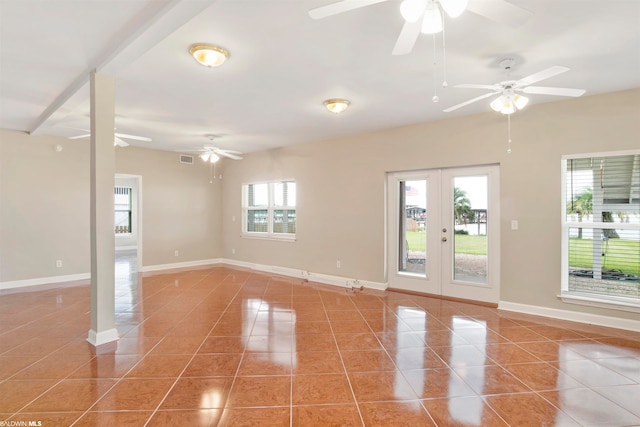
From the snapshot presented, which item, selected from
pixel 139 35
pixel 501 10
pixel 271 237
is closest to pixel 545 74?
pixel 501 10

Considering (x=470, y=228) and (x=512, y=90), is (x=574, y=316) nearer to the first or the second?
(x=470, y=228)

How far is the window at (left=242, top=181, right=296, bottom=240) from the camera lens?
6.59 metres

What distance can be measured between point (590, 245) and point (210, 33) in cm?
460

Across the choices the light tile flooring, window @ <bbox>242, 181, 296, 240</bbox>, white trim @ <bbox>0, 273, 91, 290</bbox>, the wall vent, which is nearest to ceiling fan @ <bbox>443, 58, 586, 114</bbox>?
the light tile flooring

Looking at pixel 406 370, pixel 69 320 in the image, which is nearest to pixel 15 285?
pixel 69 320

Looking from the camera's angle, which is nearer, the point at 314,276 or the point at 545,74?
the point at 545,74

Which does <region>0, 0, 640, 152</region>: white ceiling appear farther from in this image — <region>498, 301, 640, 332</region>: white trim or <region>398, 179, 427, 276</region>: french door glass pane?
Result: <region>498, 301, 640, 332</region>: white trim

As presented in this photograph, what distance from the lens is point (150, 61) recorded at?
2805 mm

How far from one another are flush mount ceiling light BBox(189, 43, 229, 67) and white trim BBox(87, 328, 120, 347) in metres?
2.67

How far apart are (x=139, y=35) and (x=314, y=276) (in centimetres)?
461

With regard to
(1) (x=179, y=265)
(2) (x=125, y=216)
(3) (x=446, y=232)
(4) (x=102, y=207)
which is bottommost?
(1) (x=179, y=265)

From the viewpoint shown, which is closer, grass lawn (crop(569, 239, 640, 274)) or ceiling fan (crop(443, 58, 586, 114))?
ceiling fan (crop(443, 58, 586, 114))

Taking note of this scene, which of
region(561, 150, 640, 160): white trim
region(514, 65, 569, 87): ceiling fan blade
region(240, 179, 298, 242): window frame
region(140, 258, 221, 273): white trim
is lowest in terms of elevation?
region(140, 258, 221, 273): white trim

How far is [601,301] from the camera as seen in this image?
353 centimetres
